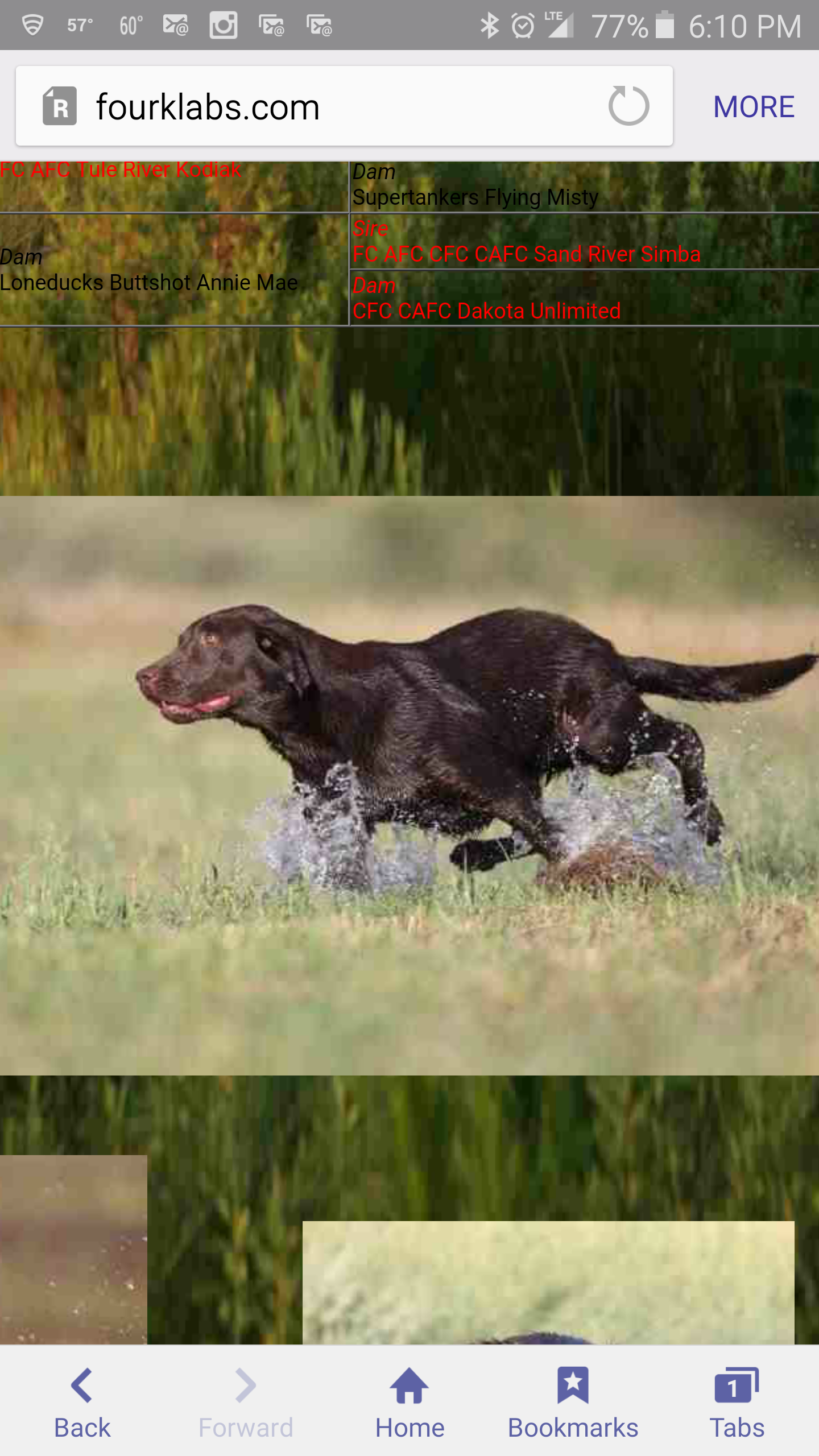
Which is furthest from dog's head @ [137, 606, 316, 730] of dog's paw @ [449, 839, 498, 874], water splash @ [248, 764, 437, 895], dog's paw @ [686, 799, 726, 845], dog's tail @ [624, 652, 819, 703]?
dog's paw @ [686, 799, 726, 845]

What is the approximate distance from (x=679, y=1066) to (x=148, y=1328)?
138 centimetres

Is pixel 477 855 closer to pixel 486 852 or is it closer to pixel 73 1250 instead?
pixel 486 852

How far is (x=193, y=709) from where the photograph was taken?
25.1ft

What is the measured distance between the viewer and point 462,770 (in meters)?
7.56

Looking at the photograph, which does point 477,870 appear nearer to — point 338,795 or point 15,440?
point 338,795

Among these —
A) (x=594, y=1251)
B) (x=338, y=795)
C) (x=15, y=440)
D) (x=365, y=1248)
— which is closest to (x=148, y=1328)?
(x=365, y=1248)
